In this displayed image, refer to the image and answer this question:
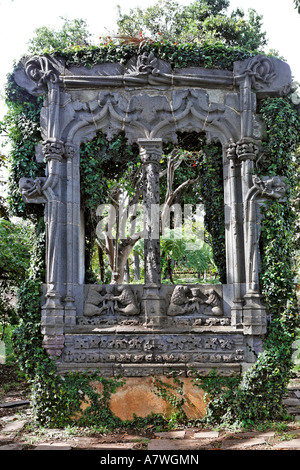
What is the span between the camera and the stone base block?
265 inches

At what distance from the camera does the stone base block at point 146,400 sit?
673 centimetres

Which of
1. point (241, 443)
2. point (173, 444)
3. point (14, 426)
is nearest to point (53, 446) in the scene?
point (14, 426)

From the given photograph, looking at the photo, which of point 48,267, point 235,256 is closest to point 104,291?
point 48,267

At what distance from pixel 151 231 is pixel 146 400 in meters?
2.59

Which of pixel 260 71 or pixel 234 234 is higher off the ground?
pixel 260 71

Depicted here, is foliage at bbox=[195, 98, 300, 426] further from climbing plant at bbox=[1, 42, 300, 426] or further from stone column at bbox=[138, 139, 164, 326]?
stone column at bbox=[138, 139, 164, 326]

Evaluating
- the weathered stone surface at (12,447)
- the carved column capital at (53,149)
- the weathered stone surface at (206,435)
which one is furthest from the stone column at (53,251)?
the weathered stone surface at (206,435)

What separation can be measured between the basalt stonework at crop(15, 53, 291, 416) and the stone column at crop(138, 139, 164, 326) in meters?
0.02

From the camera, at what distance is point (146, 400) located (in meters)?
6.76

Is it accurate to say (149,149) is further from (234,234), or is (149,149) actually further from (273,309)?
(273,309)

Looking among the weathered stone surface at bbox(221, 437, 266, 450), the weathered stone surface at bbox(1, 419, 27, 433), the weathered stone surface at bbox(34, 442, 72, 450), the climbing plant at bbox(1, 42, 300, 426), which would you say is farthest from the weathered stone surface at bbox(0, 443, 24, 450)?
the weathered stone surface at bbox(221, 437, 266, 450)

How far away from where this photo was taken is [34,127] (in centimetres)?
740

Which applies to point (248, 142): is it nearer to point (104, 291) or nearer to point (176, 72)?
point (176, 72)

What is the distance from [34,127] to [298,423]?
609 centimetres
